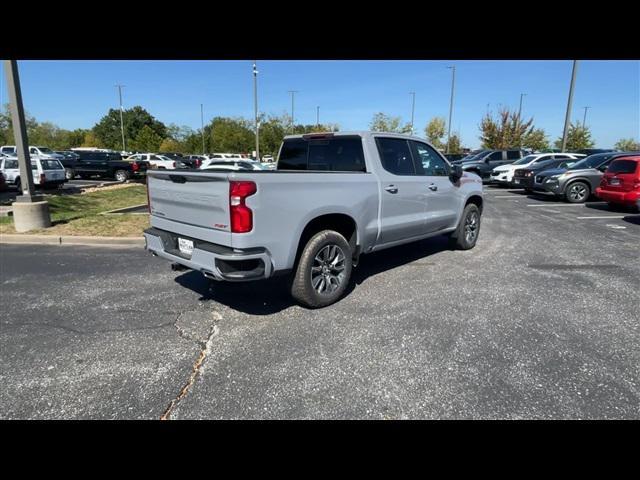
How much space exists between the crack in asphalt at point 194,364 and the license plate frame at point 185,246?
2.34 ft

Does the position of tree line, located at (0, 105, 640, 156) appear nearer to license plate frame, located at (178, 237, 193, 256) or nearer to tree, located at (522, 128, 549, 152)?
tree, located at (522, 128, 549, 152)

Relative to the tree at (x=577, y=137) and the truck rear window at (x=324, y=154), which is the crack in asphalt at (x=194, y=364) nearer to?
the truck rear window at (x=324, y=154)

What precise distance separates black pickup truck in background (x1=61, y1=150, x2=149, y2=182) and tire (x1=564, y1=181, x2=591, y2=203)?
21.3 m

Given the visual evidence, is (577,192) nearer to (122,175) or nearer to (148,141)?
(122,175)

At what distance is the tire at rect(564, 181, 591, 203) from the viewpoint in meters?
12.5

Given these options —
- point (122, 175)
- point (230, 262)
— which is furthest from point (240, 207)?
point (122, 175)

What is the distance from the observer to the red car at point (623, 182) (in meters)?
9.60

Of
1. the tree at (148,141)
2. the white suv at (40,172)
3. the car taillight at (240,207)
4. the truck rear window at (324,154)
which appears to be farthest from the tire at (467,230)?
the tree at (148,141)

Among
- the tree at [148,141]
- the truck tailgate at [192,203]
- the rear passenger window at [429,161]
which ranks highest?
the tree at [148,141]

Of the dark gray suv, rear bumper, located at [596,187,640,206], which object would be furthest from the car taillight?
the dark gray suv

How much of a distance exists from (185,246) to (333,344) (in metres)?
1.81
